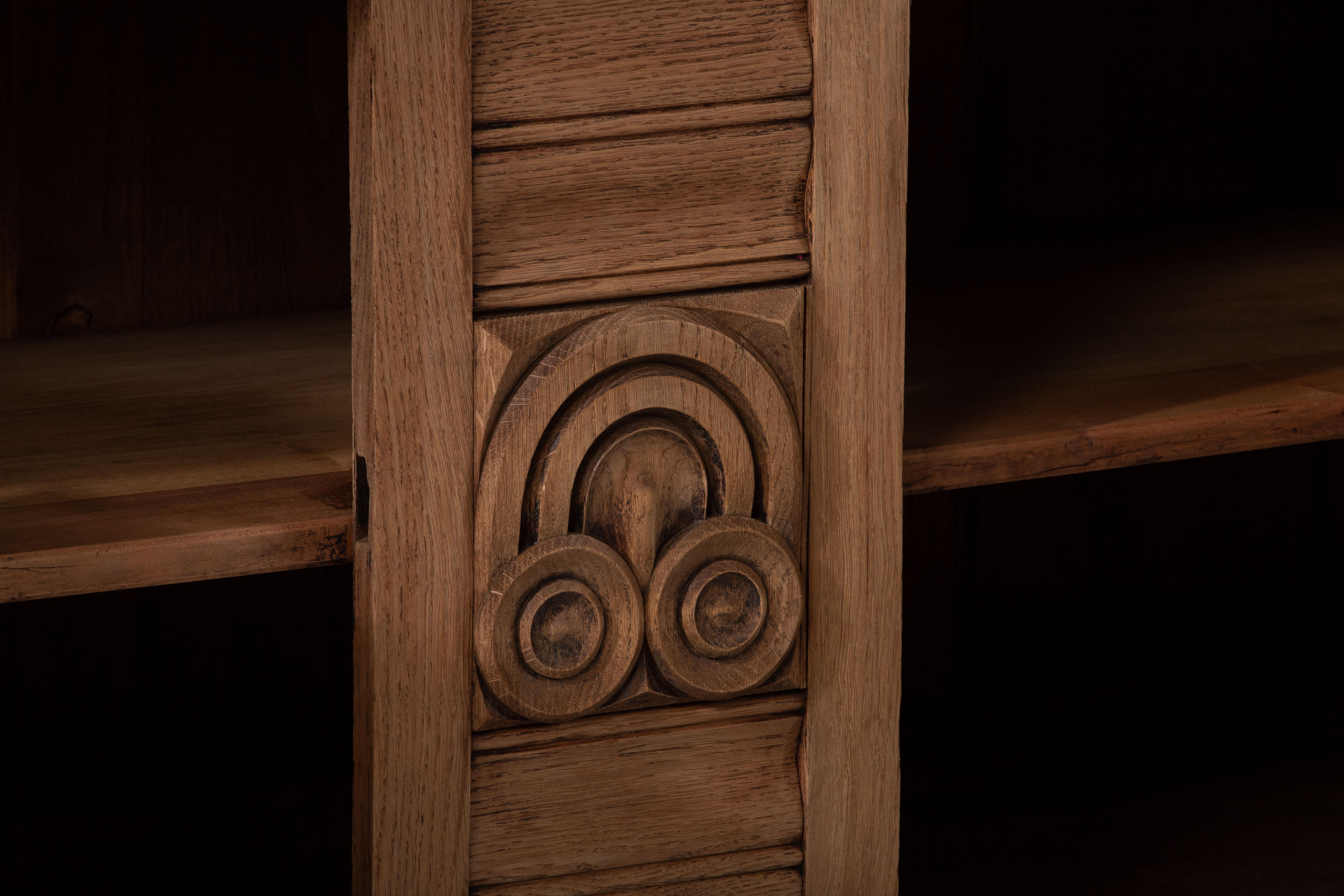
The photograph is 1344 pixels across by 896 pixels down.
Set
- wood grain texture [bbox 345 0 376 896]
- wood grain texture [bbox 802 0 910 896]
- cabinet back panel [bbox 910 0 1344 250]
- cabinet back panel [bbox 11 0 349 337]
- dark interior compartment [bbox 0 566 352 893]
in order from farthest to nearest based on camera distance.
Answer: cabinet back panel [bbox 910 0 1344 250]
dark interior compartment [bbox 0 566 352 893]
cabinet back panel [bbox 11 0 349 337]
wood grain texture [bbox 802 0 910 896]
wood grain texture [bbox 345 0 376 896]

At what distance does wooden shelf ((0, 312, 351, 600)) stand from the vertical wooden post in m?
0.05

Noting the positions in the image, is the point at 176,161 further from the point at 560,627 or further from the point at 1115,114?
the point at 1115,114

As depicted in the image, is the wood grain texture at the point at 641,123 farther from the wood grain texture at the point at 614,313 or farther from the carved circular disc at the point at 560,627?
the carved circular disc at the point at 560,627

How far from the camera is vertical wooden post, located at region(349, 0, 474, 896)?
0.90 metres

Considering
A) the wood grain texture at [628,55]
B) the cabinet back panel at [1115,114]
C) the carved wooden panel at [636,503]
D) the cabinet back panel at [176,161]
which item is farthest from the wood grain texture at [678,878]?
the cabinet back panel at [1115,114]

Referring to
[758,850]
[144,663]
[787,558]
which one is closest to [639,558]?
[787,558]

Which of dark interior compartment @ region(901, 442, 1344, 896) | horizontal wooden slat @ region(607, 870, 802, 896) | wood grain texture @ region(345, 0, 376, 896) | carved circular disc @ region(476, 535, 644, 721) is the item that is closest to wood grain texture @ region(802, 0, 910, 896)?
horizontal wooden slat @ region(607, 870, 802, 896)

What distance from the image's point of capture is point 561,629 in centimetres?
99

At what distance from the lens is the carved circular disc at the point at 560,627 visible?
3.20 feet

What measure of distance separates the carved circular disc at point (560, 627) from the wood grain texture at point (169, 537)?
0.33ft

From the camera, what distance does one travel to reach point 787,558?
1030mm

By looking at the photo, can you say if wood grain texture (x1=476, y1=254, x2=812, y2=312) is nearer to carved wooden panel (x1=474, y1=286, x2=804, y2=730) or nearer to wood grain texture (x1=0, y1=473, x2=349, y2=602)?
carved wooden panel (x1=474, y1=286, x2=804, y2=730)

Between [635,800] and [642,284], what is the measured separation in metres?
0.33

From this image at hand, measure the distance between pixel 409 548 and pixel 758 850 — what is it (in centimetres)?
33
